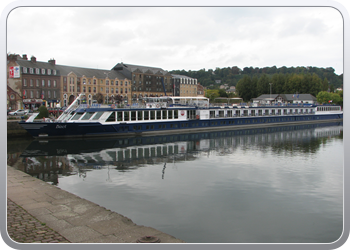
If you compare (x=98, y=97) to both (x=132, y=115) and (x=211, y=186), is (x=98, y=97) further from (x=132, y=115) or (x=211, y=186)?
(x=211, y=186)

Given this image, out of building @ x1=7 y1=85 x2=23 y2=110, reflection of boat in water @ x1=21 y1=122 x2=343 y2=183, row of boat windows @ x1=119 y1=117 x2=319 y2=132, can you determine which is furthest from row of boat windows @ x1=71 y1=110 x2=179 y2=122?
building @ x1=7 y1=85 x2=23 y2=110

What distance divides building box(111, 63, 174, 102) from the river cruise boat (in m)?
39.5

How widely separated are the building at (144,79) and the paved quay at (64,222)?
78.8m

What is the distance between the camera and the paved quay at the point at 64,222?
848cm

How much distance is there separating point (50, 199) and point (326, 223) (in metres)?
11.3

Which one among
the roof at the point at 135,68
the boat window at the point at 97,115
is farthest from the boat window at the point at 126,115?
the roof at the point at 135,68

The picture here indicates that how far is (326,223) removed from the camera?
476 inches

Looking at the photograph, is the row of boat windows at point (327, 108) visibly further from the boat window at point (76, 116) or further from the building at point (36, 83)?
the building at point (36, 83)

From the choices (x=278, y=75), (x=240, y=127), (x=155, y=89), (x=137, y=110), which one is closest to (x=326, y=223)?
(x=137, y=110)

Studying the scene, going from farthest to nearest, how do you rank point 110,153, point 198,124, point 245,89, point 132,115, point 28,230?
point 245,89, point 198,124, point 132,115, point 110,153, point 28,230

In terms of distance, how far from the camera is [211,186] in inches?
672

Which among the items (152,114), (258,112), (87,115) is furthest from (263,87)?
(87,115)

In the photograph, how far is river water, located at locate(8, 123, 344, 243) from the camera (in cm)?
1161

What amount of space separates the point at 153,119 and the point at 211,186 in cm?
3015
